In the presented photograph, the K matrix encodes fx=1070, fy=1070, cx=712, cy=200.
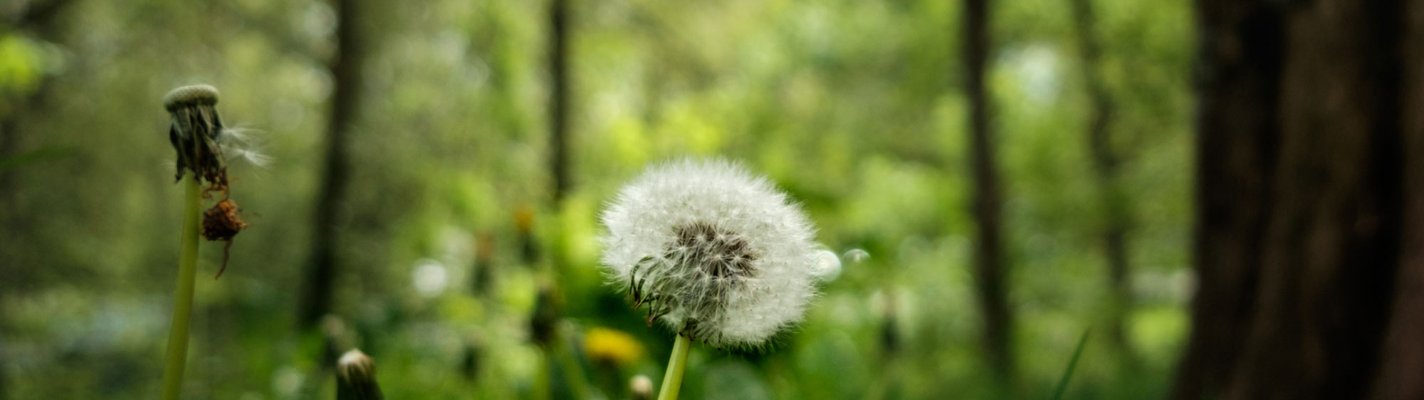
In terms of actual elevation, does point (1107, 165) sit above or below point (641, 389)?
above

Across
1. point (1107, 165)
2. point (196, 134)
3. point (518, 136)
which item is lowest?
point (196, 134)

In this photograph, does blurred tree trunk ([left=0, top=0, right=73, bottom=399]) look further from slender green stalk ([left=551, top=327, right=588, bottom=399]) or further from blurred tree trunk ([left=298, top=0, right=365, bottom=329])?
slender green stalk ([left=551, top=327, right=588, bottom=399])

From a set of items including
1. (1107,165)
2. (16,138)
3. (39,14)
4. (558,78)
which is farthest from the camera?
(1107,165)

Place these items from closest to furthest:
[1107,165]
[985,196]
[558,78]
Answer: [985,196], [558,78], [1107,165]

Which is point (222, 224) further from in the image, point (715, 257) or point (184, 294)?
point (715, 257)

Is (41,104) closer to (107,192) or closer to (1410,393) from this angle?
(107,192)

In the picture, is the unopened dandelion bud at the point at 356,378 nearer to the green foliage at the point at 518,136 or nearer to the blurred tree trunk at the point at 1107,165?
the green foliage at the point at 518,136

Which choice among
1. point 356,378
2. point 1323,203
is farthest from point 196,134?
point 1323,203

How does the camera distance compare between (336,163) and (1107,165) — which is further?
(1107,165)
